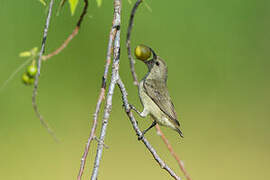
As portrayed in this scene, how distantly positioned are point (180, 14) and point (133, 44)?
0.22 m

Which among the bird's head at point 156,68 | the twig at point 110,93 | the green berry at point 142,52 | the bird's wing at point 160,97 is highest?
the bird's head at point 156,68

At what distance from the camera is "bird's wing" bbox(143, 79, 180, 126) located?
1.08 meters

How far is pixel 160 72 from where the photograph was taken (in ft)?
3.66

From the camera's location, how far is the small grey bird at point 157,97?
1.08 metres

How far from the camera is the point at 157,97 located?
108 centimetres

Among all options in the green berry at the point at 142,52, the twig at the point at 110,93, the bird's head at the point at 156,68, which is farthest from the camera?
the bird's head at the point at 156,68

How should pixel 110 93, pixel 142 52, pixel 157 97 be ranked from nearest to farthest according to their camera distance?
pixel 110 93 < pixel 142 52 < pixel 157 97

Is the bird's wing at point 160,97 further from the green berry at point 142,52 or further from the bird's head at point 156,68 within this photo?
the green berry at point 142,52

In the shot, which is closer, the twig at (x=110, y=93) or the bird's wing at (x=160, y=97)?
the twig at (x=110, y=93)

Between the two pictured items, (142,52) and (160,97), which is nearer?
(142,52)

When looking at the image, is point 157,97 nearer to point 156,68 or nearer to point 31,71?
point 156,68

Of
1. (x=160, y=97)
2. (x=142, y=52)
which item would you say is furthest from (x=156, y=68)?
(x=142, y=52)

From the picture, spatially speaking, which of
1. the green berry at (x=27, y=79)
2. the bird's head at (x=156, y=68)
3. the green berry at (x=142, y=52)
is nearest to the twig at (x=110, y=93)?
the green berry at (x=142, y=52)

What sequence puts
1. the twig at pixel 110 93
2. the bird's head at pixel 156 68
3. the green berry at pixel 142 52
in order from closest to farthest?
the twig at pixel 110 93, the green berry at pixel 142 52, the bird's head at pixel 156 68
